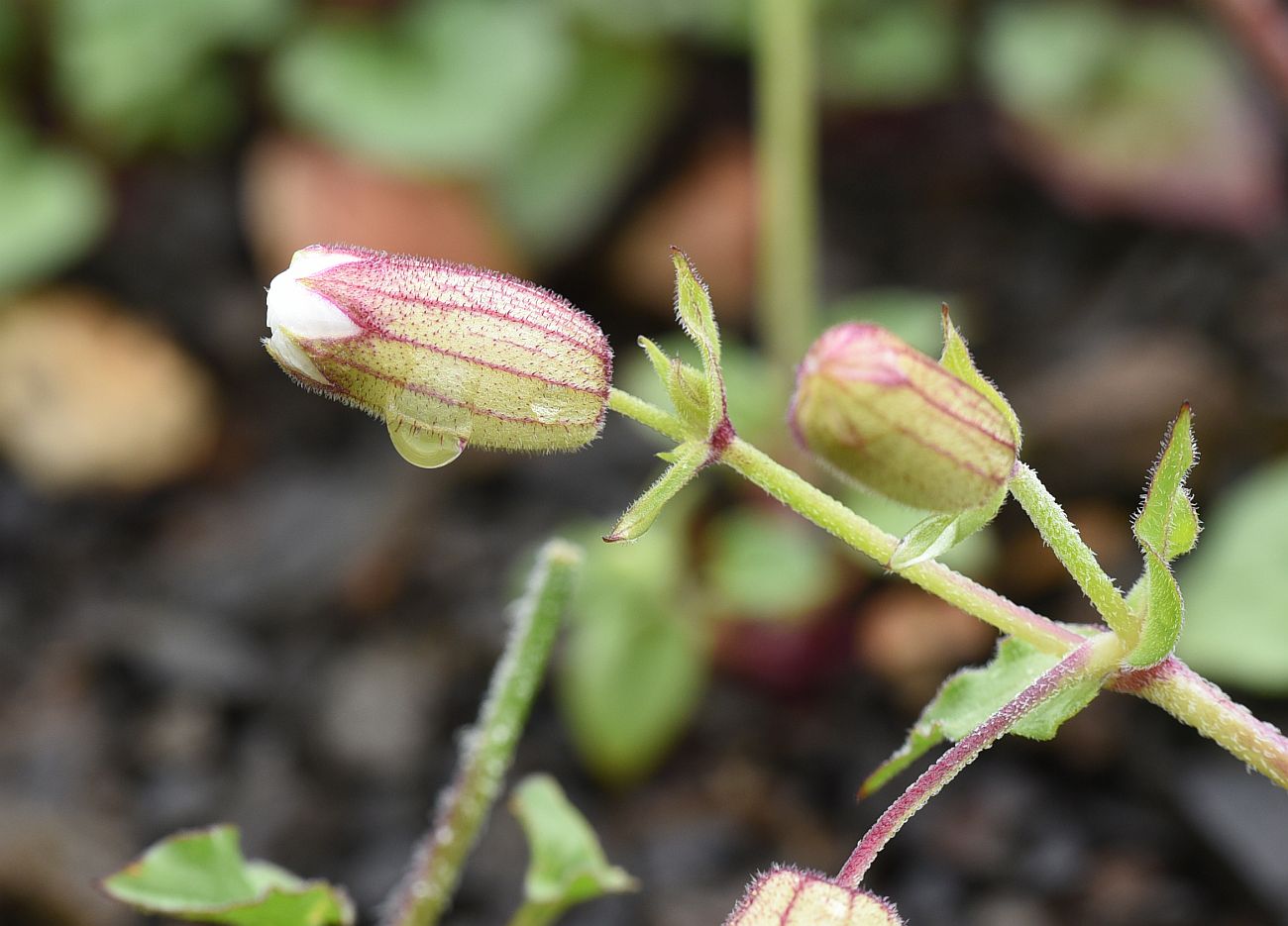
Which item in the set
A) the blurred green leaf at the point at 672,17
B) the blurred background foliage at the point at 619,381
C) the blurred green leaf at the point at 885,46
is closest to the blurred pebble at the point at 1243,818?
the blurred background foliage at the point at 619,381

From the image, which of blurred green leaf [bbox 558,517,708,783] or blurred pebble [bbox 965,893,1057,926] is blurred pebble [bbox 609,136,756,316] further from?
blurred pebble [bbox 965,893,1057,926]

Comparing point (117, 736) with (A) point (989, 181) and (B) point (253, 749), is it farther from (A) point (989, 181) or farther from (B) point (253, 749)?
(A) point (989, 181)

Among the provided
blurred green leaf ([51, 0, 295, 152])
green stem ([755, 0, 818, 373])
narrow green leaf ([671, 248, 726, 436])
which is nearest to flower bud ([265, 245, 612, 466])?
narrow green leaf ([671, 248, 726, 436])

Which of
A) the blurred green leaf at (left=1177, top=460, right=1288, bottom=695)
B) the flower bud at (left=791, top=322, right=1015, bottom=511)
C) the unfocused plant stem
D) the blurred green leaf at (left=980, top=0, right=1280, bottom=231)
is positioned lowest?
the flower bud at (left=791, top=322, right=1015, bottom=511)

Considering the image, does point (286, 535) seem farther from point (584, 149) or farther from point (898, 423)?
point (898, 423)

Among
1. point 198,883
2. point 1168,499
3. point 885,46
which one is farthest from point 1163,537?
point 885,46
